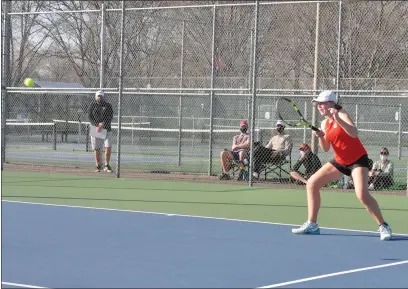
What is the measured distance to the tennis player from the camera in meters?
10.0

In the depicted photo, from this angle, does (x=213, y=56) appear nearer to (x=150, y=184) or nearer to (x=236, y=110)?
(x=150, y=184)

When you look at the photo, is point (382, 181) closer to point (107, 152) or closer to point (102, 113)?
point (107, 152)

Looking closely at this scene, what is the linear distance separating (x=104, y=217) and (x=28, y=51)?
62.1 ft

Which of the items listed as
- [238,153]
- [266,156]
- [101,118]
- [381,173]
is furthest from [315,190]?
[101,118]

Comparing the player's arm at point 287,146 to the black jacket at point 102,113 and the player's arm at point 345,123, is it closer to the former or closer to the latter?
the black jacket at point 102,113

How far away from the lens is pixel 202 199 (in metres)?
14.5

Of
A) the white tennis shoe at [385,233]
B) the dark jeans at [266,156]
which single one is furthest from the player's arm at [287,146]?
the white tennis shoe at [385,233]

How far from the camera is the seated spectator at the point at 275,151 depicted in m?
17.4

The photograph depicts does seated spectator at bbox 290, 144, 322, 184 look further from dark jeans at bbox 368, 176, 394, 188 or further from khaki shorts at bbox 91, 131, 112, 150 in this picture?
khaki shorts at bbox 91, 131, 112, 150

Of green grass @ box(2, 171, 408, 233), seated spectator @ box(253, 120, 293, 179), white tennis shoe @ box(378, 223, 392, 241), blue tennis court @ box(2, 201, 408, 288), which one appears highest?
seated spectator @ box(253, 120, 293, 179)

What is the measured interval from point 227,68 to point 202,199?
635 centimetres

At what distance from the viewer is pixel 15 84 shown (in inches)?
1048

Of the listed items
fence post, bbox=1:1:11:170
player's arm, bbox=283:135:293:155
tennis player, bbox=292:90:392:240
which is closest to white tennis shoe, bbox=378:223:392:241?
tennis player, bbox=292:90:392:240

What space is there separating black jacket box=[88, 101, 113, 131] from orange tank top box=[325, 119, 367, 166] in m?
9.45
